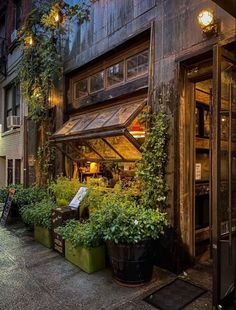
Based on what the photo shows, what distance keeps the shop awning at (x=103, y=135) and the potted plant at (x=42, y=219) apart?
61.3 inches

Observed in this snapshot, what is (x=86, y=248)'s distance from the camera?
4371 mm

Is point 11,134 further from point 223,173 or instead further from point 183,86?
point 223,173

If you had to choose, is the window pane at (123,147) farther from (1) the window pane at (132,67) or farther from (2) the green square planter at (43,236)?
(2) the green square planter at (43,236)

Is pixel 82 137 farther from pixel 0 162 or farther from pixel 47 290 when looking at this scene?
pixel 0 162

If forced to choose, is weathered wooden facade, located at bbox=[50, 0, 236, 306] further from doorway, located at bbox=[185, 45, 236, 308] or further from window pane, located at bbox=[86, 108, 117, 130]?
window pane, located at bbox=[86, 108, 117, 130]

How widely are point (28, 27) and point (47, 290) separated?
25.3 feet

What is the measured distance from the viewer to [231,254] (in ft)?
11.0

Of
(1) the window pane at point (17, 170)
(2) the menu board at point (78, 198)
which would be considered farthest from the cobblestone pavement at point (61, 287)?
(1) the window pane at point (17, 170)

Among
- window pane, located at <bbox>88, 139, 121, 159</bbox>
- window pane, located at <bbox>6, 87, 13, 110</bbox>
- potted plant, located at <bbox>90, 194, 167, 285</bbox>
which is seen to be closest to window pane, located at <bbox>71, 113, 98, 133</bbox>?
window pane, located at <bbox>88, 139, 121, 159</bbox>

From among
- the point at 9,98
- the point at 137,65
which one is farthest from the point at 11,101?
the point at 137,65

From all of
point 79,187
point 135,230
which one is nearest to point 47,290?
point 135,230

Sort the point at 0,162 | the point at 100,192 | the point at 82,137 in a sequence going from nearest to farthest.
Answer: the point at 100,192 → the point at 82,137 → the point at 0,162

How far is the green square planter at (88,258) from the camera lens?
4.36 metres

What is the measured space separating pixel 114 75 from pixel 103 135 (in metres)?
1.56
